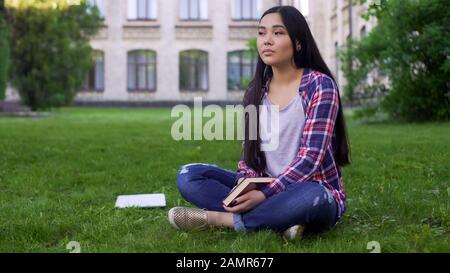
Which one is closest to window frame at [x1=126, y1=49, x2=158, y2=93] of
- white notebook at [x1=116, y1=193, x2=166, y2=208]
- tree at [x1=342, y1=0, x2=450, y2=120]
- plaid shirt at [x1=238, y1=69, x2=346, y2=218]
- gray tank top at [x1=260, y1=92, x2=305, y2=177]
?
tree at [x1=342, y1=0, x2=450, y2=120]

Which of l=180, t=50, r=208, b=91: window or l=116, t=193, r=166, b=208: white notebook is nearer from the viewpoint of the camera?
l=116, t=193, r=166, b=208: white notebook

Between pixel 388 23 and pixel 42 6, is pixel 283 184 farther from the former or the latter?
pixel 42 6

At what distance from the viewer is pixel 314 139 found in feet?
11.7

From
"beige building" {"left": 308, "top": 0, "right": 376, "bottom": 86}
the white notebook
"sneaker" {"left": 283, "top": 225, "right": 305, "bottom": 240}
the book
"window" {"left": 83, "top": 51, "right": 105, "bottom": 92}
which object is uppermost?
"beige building" {"left": 308, "top": 0, "right": 376, "bottom": 86}

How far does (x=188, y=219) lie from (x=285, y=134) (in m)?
0.74

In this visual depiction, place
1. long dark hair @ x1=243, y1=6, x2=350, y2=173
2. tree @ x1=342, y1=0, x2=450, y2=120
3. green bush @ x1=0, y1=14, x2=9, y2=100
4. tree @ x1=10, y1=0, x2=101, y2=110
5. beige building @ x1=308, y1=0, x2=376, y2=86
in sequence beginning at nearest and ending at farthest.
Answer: long dark hair @ x1=243, y1=6, x2=350, y2=173
tree @ x1=342, y1=0, x2=450, y2=120
green bush @ x1=0, y1=14, x2=9, y2=100
tree @ x1=10, y1=0, x2=101, y2=110
beige building @ x1=308, y1=0, x2=376, y2=86

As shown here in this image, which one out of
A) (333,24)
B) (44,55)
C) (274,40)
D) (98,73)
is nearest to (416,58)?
(274,40)

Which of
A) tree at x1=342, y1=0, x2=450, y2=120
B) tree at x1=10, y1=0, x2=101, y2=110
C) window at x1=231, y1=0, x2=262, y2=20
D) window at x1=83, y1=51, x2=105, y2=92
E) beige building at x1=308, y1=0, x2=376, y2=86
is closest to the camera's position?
tree at x1=342, y1=0, x2=450, y2=120

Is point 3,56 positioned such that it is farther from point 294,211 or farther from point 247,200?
point 294,211

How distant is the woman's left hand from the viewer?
3596 mm

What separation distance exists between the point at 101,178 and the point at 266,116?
315cm

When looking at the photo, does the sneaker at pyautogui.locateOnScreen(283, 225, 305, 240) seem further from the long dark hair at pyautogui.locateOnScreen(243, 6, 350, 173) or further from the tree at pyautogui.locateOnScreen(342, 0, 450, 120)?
the tree at pyautogui.locateOnScreen(342, 0, 450, 120)

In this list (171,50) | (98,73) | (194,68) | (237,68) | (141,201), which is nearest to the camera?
(141,201)

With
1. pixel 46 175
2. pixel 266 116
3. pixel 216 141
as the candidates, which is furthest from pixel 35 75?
pixel 266 116
